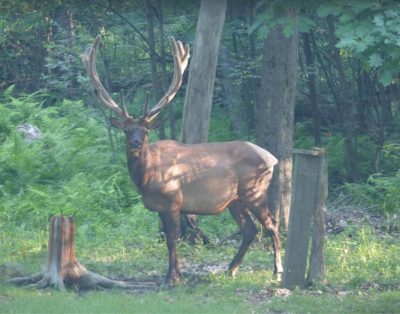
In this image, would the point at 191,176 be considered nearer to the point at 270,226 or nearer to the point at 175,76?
the point at 270,226

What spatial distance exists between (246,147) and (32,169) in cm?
614

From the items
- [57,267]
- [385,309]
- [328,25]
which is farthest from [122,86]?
[385,309]

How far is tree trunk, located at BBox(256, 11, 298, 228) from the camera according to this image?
1274cm

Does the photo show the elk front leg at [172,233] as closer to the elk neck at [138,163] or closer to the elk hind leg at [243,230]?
the elk neck at [138,163]

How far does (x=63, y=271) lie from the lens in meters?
10.0

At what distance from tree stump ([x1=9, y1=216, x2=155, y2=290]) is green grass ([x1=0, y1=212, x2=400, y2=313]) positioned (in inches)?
6.9

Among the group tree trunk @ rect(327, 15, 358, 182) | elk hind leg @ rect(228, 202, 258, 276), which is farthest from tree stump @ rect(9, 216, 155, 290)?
tree trunk @ rect(327, 15, 358, 182)

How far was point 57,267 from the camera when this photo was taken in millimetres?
9977

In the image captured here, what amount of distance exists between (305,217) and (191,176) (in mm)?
1861

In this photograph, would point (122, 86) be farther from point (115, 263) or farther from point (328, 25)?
point (115, 263)

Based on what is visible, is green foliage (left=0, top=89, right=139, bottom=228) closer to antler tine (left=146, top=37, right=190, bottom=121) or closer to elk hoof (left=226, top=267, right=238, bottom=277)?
antler tine (left=146, top=37, right=190, bottom=121)

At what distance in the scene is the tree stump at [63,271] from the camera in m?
9.97

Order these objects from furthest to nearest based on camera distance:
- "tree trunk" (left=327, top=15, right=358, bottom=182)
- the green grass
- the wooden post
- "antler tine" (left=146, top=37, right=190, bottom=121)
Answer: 1. "tree trunk" (left=327, top=15, right=358, bottom=182)
2. "antler tine" (left=146, top=37, right=190, bottom=121)
3. the wooden post
4. the green grass

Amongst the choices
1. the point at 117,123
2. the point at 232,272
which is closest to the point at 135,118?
the point at 117,123
